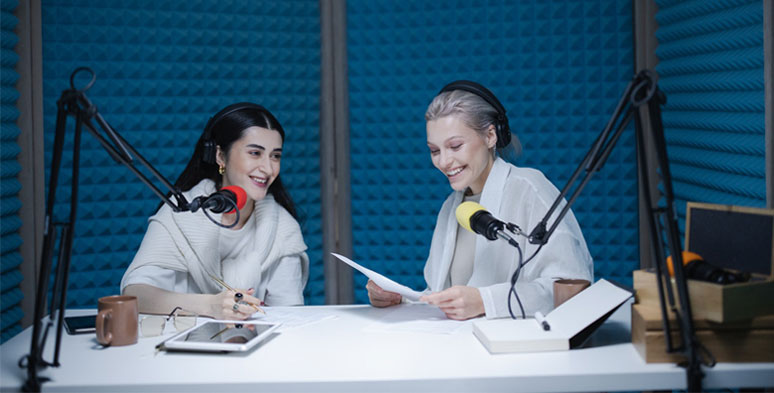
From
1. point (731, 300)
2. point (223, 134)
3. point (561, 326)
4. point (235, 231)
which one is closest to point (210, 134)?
point (223, 134)

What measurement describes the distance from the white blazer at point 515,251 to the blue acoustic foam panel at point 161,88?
2.87ft

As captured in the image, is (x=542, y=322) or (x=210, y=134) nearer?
(x=542, y=322)

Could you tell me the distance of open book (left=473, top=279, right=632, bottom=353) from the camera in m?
1.42

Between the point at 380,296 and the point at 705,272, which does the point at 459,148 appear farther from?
the point at 705,272

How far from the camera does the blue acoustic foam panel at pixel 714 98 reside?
2.09 metres

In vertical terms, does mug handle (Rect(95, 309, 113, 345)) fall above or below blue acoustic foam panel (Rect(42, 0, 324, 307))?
below

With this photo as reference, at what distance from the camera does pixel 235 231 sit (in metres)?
2.33

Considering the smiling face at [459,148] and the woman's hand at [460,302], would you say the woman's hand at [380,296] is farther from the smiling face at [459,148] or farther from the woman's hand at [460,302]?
the smiling face at [459,148]

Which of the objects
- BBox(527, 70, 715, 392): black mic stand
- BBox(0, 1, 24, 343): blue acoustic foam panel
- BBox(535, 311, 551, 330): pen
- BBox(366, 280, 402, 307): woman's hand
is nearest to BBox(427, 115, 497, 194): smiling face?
BBox(366, 280, 402, 307): woman's hand

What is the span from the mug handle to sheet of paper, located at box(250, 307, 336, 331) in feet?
1.30

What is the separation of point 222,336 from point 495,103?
1114mm

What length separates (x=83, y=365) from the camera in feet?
4.62

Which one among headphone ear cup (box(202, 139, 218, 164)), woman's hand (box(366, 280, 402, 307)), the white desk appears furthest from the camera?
headphone ear cup (box(202, 139, 218, 164))

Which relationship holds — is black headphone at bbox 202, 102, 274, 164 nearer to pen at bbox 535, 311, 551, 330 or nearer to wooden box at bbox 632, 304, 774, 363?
pen at bbox 535, 311, 551, 330
